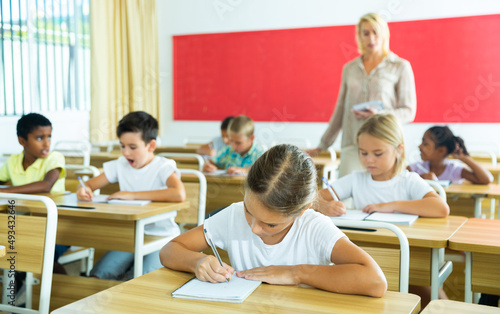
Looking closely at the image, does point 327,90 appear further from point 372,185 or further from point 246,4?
point 372,185

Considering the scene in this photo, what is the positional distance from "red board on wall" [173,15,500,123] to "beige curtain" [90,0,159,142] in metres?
0.41

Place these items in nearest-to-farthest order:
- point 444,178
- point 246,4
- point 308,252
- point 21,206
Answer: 1. point 308,252
2. point 21,206
3. point 444,178
4. point 246,4

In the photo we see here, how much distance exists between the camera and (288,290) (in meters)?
1.23

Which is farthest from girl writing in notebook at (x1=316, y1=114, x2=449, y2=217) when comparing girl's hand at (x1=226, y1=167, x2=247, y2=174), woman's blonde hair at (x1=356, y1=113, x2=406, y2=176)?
girl's hand at (x1=226, y1=167, x2=247, y2=174)

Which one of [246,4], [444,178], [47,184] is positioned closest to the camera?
[47,184]

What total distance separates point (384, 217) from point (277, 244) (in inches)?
32.6

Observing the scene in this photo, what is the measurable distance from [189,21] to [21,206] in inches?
212

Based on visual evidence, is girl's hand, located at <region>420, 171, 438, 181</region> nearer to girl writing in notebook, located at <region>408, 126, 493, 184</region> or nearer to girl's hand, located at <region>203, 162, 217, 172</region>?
girl writing in notebook, located at <region>408, 126, 493, 184</region>

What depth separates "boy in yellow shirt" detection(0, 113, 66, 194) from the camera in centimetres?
288

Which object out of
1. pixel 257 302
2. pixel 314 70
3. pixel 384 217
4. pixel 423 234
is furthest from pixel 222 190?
pixel 314 70

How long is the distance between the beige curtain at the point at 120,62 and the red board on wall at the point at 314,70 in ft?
1.36

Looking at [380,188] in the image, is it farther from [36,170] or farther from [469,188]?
[36,170]

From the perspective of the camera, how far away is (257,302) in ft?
3.74

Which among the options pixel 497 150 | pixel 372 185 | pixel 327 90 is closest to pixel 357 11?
pixel 327 90
